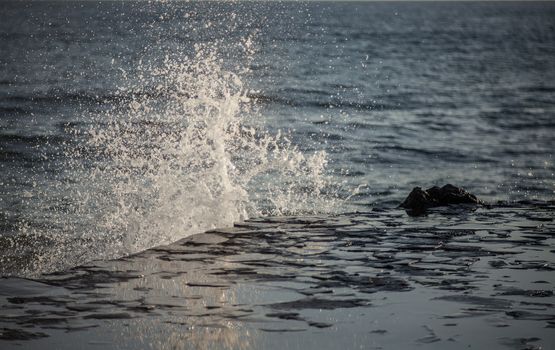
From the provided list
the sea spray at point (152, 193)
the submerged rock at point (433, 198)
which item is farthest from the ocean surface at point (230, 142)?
the submerged rock at point (433, 198)

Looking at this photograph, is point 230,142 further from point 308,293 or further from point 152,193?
point 308,293

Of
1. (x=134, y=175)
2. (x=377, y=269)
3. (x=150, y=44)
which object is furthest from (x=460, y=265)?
(x=150, y=44)

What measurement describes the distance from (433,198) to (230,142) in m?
6.94

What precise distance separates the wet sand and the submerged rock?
134cm

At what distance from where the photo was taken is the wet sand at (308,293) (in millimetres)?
7387

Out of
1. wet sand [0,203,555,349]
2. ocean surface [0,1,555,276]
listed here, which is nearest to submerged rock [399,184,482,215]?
ocean surface [0,1,555,276]

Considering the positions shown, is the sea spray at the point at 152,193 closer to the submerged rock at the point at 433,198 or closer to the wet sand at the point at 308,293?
the wet sand at the point at 308,293

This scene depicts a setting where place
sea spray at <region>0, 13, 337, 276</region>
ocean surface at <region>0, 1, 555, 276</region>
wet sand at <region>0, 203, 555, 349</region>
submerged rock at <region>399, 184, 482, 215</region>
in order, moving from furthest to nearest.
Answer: submerged rock at <region>399, 184, 482, 215</region> < ocean surface at <region>0, 1, 555, 276</region> < sea spray at <region>0, 13, 337, 276</region> < wet sand at <region>0, 203, 555, 349</region>

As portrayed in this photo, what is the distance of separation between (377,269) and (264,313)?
6.39ft

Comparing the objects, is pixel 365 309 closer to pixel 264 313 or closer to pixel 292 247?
pixel 264 313

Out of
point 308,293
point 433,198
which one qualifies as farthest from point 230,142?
point 308,293

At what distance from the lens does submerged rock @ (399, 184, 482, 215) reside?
43.8ft

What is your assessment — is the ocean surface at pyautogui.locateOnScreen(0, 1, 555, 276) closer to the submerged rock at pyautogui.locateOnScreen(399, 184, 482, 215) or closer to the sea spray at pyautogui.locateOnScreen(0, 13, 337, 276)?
the sea spray at pyautogui.locateOnScreen(0, 13, 337, 276)

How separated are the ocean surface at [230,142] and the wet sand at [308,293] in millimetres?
1554
